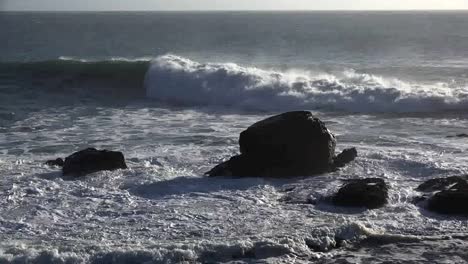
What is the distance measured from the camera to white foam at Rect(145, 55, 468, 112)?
2497cm

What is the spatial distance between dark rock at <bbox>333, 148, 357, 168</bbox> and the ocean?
0.52ft

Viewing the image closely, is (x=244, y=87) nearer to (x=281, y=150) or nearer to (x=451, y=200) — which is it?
(x=281, y=150)

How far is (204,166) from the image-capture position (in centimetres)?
1420

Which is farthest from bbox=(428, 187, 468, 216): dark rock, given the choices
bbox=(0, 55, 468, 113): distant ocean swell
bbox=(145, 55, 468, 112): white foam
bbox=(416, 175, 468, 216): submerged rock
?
bbox=(145, 55, 468, 112): white foam

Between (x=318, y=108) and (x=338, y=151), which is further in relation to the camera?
(x=318, y=108)

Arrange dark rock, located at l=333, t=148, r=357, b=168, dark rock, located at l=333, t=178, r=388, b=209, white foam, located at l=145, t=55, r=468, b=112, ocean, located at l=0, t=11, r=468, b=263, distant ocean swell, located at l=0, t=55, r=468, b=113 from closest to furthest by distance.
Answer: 1. ocean, located at l=0, t=11, r=468, b=263
2. dark rock, located at l=333, t=178, r=388, b=209
3. dark rock, located at l=333, t=148, r=357, b=168
4. white foam, located at l=145, t=55, r=468, b=112
5. distant ocean swell, located at l=0, t=55, r=468, b=113

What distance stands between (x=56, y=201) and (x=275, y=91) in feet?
55.4

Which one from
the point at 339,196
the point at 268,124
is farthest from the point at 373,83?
the point at 339,196

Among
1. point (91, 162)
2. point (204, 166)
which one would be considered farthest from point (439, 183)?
point (91, 162)

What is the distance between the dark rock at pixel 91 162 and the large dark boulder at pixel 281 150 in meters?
1.91

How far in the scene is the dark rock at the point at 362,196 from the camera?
11.0 m

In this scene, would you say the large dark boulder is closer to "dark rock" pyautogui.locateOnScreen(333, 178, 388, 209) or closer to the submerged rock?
"dark rock" pyautogui.locateOnScreen(333, 178, 388, 209)

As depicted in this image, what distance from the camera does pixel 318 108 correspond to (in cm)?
2508

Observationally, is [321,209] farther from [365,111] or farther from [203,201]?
[365,111]
